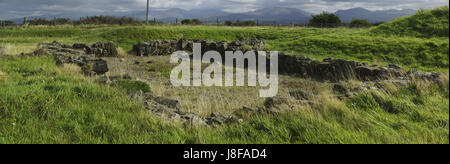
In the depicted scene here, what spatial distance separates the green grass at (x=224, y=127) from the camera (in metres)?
4.23

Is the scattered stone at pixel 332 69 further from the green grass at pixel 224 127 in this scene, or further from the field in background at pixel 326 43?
the green grass at pixel 224 127

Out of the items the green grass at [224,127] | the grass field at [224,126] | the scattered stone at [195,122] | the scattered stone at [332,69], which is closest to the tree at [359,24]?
the scattered stone at [332,69]

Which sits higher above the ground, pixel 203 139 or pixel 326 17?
pixel 326 17

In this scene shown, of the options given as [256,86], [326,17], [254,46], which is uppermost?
[326,17]

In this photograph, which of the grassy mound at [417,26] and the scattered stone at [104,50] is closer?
the grassy mound at [417,26]

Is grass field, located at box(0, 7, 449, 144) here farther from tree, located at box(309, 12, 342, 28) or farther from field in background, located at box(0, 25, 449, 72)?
tree, located at box(309, 12, 342, 28)

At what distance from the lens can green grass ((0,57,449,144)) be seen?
423 cm

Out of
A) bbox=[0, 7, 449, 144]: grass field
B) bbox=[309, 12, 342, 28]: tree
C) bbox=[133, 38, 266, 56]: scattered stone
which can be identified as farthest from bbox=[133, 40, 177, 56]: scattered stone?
bbox=[309, 12, 342, 28]: tree

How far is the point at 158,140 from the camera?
4352mm

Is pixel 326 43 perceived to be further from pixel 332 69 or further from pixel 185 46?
pixel 185 46
